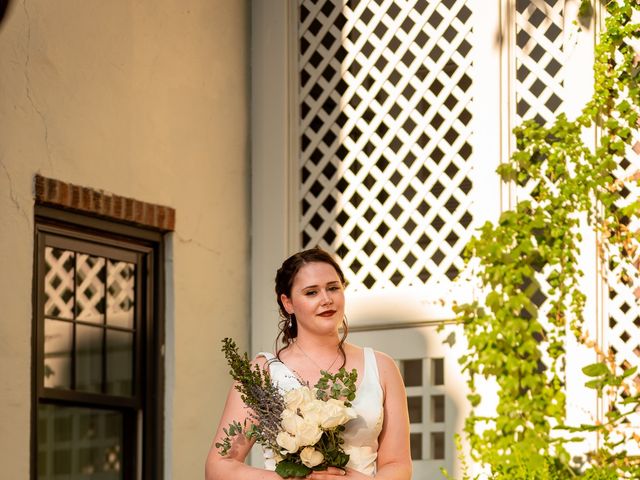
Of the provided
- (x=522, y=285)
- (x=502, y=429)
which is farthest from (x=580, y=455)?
(x=522, y=285)

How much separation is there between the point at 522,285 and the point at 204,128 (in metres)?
1.91

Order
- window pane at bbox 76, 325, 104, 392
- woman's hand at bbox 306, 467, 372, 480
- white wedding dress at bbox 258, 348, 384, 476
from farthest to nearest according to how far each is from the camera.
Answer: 1. window pane at bbox 76, 325, 104, 392
2. white wedding dress at bbox 258, 348, 384, 476
3. woman's hand at bbox 306, 467, 372, 480

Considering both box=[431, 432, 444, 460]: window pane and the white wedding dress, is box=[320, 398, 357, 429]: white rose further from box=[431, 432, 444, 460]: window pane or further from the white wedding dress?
box=[431, 432, 444, 460]: window pane

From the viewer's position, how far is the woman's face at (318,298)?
3.77m

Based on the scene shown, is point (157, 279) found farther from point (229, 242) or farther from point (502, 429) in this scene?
point (502, 429)

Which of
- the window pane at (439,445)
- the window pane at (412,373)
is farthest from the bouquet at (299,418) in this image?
the window pane at (439,445)

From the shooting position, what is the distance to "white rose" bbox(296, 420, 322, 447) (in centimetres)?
345

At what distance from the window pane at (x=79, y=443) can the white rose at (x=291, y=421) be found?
8.13 feet

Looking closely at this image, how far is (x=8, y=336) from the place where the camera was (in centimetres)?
541

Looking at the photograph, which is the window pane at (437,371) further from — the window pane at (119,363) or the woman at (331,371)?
the woman at (331,371)

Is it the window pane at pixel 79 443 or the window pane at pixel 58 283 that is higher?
the window pane at pixel 58 283

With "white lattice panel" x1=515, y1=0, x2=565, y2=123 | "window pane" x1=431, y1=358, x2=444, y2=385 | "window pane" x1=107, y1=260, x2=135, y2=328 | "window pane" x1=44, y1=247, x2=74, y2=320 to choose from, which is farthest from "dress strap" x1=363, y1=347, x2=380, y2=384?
"white lattice panel" x1=515, y1=0, x2=565, y2=123

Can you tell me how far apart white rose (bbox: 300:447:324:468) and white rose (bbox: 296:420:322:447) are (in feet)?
0.15

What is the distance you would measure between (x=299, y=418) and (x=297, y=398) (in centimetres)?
7
